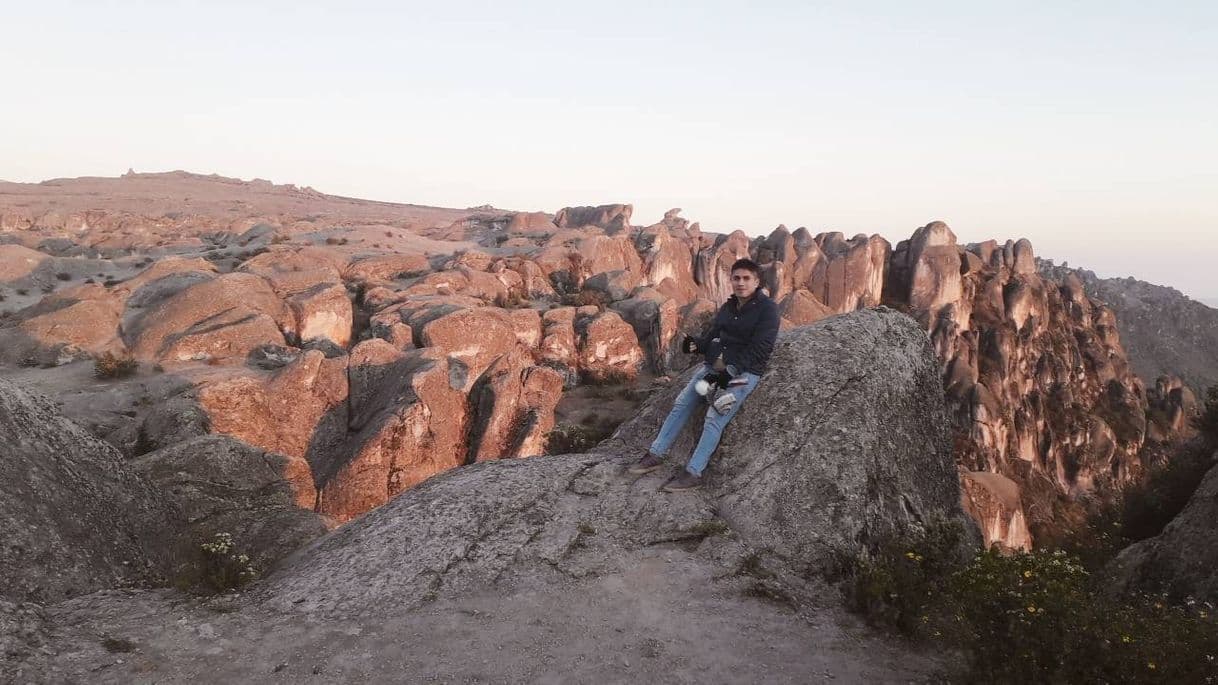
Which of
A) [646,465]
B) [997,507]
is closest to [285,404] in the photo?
[646,465]

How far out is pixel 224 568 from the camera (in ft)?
28.6

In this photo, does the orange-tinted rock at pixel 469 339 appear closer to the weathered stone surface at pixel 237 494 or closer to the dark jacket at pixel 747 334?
the weathered stone surface at pixel 237 494

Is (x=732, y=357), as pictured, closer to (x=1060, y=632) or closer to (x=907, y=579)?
(x=907, y=579)

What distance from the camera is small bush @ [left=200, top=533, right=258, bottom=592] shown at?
8.47 meters

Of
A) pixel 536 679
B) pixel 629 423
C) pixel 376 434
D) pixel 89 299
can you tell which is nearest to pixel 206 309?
pixel 89 299

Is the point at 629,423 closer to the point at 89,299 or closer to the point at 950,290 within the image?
the point at 89,299

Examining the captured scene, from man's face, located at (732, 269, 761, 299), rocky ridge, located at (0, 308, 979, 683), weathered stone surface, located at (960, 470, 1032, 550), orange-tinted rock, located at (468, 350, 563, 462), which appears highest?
man's face, located at (732, 269, 761, 299)

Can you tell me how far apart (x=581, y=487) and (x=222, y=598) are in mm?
5308

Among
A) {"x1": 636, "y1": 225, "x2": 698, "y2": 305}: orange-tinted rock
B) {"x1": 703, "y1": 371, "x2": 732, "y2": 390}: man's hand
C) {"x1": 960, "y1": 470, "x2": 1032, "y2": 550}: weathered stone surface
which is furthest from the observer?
{"x1": 636, "y1": 225, "x2": 698, "y2": 305}: orange-tinted rock

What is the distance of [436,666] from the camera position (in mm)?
6711

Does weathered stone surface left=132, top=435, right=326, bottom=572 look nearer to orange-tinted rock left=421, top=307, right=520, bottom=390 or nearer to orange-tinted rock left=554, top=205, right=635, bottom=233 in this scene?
orange-tinted rock left=421, top=307, right=520, bottom=390

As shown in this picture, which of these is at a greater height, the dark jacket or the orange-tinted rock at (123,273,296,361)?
the dark jacket

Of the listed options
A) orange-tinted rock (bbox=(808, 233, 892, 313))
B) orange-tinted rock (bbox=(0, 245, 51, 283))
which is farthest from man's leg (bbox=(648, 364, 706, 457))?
orange-tinted rock (bbox=(808, 233, 892, 313))

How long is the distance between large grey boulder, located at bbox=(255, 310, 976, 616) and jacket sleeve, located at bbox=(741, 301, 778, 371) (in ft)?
3.64
